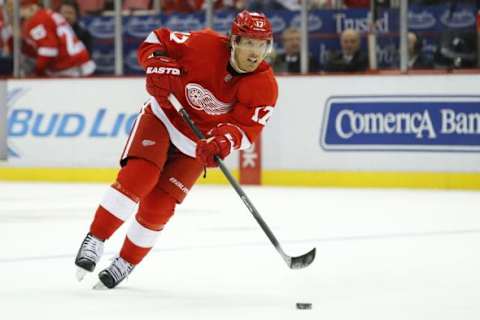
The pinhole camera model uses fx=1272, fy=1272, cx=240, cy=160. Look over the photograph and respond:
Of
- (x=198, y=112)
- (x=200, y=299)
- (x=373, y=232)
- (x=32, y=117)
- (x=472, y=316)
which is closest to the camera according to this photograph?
(x=472, y=316)

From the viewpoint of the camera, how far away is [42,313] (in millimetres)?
4297

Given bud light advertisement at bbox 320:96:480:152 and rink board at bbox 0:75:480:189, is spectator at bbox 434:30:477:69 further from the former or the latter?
bud light advertisement at bbox 320:96:480:152

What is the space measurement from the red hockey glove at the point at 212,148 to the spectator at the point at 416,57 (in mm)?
5753

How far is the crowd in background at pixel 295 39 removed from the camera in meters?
10.2

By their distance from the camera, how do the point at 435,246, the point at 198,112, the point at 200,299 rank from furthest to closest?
1. the point at 435,246
2. the point at 198,112
3. the point at 200,299

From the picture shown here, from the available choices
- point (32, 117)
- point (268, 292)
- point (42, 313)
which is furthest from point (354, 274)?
point (32, 117)

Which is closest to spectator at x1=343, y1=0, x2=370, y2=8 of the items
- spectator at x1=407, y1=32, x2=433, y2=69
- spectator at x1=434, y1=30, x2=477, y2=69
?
spectator at x1=407, y1=32, x2=433, y2=69

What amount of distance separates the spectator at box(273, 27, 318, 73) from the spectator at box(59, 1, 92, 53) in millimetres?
1865

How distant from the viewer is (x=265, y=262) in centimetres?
585

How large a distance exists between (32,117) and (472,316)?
7.88m

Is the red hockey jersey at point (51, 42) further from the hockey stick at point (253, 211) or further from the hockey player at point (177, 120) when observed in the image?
the hockey stick at point (253, 211)

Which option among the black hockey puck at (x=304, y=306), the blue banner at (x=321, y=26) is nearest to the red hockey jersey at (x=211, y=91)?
the black hockey puck at (x=304, y=306)

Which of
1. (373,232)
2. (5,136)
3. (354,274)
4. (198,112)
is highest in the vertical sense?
(198,112)

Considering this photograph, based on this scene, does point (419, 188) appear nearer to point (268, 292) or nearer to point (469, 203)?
point (469, 203)
